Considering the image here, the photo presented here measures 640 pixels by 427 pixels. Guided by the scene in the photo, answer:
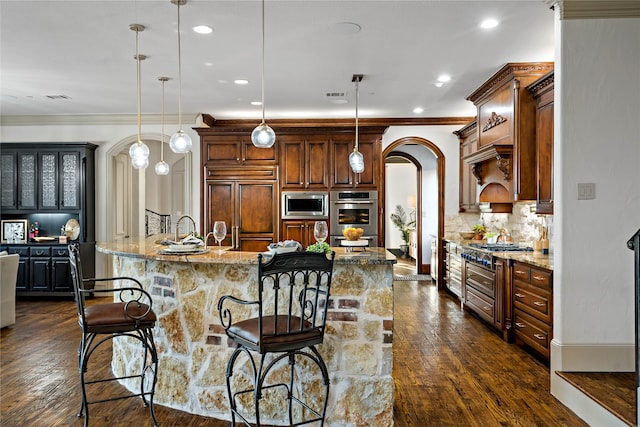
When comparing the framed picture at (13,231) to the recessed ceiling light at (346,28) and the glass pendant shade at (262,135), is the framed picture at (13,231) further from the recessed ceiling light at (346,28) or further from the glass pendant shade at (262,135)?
the recessed ceiling light at (346,28)

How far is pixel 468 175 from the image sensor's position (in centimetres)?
748

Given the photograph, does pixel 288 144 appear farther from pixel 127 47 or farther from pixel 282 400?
pixel 282 400

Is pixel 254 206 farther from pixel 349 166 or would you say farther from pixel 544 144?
pixel 544 144

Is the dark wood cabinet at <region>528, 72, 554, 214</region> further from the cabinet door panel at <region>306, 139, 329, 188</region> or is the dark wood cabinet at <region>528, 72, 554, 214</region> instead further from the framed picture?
the framed picture

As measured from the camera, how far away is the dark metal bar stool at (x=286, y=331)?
7.82ft

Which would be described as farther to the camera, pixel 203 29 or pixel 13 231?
pixel 13 231

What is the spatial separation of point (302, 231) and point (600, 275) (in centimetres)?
430

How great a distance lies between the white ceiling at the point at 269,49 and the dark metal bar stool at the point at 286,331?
2.04 meters

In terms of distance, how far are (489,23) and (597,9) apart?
77cm

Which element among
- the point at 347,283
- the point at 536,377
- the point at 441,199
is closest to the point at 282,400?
the point at 347,283

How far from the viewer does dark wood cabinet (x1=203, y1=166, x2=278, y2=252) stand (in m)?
7.14

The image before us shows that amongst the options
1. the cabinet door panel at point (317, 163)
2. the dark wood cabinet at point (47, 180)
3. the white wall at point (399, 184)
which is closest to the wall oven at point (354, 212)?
the cabinet door panel at point (317, 163)

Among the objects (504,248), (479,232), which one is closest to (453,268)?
(479,232)

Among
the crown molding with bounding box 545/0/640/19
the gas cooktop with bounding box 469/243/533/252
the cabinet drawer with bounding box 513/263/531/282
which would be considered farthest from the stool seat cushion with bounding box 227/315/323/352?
the gas cooktop with bounding box 469/243/533/252
